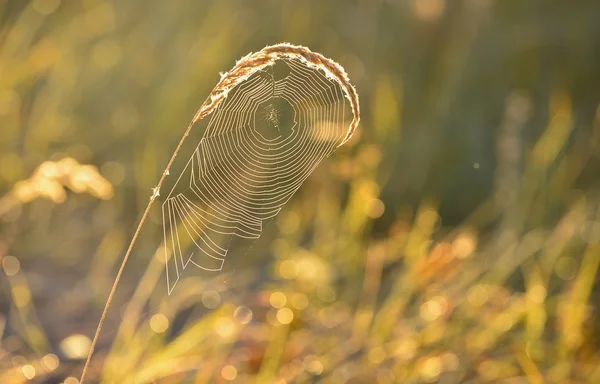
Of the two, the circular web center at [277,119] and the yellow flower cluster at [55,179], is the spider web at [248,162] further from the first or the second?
the yellow flower cluster at [55,179]

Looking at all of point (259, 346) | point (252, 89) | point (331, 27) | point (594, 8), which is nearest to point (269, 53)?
point (252, 89)

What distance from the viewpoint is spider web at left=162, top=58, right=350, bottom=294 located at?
1806 millimetres

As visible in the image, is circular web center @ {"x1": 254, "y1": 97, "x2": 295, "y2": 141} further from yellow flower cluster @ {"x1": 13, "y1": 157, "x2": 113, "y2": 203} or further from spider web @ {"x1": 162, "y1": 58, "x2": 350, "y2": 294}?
yellow flower cluster @ {"x1": 13, "y1": 157, "x2": 113, "y2": 203}

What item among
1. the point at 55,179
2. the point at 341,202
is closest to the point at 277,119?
the point at 341,202

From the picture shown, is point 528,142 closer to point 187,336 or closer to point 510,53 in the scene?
point 510,53

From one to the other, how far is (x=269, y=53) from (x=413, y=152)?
1.87m

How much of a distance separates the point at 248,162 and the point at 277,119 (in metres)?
0.15

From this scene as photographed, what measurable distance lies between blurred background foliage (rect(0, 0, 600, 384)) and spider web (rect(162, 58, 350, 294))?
0.11 metres

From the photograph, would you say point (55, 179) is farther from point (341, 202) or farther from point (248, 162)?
point (341, 202)

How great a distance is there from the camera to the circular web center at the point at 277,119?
2.02 m

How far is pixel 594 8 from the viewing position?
3070mm

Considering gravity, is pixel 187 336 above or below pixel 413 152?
below

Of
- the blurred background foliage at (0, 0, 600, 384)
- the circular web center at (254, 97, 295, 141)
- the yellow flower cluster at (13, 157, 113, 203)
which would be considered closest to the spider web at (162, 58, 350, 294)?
the circular web center at (254, 97, 295, 141)

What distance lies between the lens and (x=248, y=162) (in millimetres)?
2059
